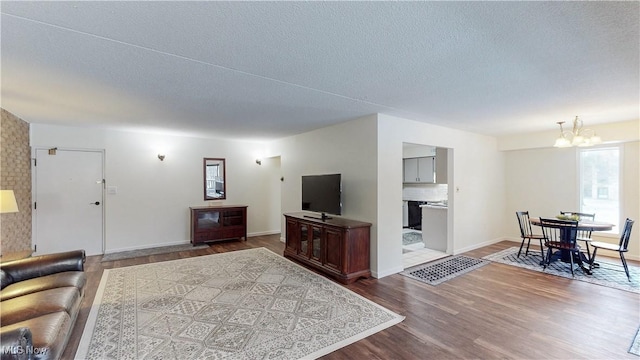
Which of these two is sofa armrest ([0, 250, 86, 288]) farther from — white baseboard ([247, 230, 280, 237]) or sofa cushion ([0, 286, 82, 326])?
white baseboard ([247, 230, 280, 237])

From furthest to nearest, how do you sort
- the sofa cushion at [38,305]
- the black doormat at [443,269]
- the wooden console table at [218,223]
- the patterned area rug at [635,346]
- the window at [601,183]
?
the wooden console table at [218,223]
the window at [601,183]
the black doormat at [443,269]
the patterned area rug at [635,346]
the sofa cushion at [38,305]

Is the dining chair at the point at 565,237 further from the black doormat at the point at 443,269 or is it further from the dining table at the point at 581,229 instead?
the black doormat at the point at 443,269

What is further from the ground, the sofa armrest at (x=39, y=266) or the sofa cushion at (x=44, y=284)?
the sofa armrest at (x=39, y=266)

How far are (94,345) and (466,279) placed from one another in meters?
4.36

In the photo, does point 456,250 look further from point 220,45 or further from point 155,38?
point 155,38

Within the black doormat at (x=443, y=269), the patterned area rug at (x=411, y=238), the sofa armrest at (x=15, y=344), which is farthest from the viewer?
the patterned area rug at (x=411, y=238)

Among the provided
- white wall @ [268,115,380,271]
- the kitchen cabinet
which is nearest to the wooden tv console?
white wall @ [268,115,380,271]

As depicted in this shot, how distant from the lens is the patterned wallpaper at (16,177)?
3797mm

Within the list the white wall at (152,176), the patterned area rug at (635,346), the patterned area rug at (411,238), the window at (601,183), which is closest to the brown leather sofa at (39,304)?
the white wall at (152,176)

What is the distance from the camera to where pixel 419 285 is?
12.2 feet

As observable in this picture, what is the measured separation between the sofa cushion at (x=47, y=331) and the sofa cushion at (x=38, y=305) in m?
0.10

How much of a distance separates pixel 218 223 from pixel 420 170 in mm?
5803

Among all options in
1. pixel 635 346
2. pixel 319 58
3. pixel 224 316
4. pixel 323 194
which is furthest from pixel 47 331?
pixel 635 346

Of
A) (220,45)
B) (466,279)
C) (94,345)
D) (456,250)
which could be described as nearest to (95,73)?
(220,45)
